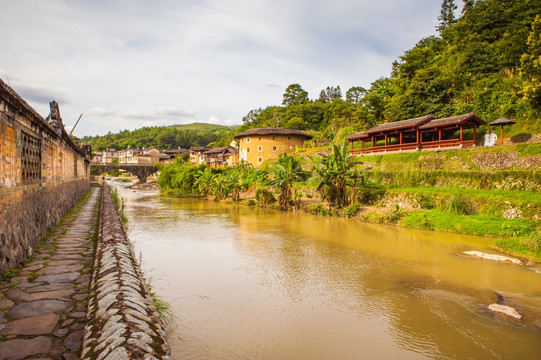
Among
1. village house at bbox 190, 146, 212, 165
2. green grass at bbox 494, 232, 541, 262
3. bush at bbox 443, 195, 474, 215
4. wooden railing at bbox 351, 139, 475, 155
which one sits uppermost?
village house at bbox 190, 146, 212, 165

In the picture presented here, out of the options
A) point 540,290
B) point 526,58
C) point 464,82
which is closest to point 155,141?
point 464,82

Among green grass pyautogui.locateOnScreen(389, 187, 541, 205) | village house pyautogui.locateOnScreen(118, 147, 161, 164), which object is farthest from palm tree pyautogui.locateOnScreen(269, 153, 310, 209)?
village house pyautogui.locateOnScreen(118, 147, 161, 164)

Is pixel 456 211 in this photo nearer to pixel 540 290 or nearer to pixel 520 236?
pixel 520 236

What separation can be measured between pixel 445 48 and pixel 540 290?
49.2 metres

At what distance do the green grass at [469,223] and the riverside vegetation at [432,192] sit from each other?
0.09 feet

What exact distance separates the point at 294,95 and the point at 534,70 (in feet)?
207

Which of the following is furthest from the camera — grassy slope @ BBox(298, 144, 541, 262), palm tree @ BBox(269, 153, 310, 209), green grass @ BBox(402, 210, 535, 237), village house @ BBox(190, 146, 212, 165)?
village house @ BBox(190, 146, 212, 165)

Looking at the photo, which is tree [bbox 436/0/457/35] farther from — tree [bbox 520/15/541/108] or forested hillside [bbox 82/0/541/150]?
tree [bbox 520/15/541/108]

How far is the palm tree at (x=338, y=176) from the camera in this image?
20.8 m

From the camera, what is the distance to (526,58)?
73.6 feet

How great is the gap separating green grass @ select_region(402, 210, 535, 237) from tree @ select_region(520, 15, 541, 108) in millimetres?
11670

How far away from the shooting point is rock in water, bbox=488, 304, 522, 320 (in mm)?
6898

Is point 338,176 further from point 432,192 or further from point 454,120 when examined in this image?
point 454,120

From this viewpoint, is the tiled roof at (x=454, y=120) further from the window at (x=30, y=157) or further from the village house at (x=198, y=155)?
the village house at (x=198, y=155)
